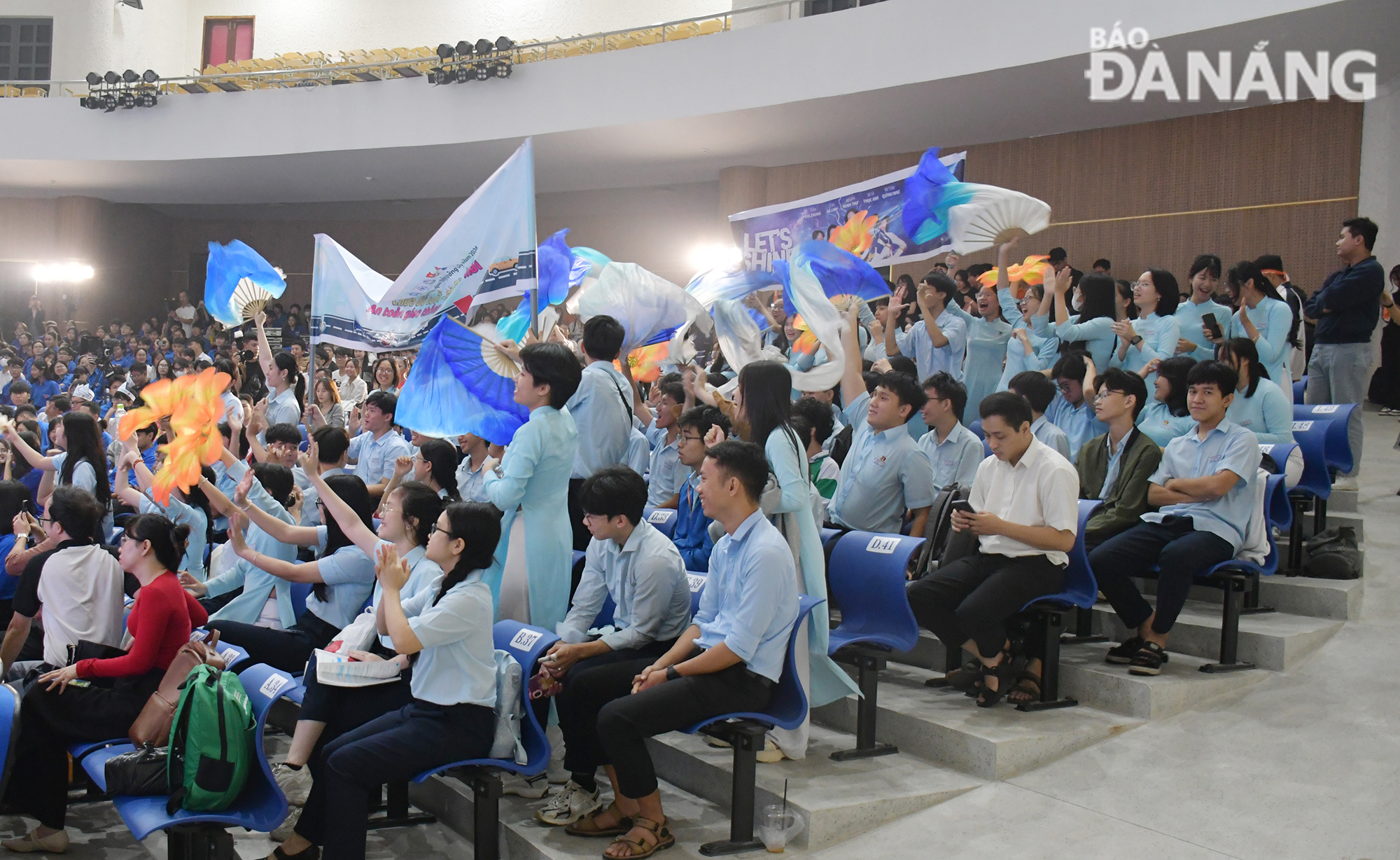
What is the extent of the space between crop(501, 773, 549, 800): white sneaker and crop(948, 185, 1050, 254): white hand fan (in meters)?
3.49

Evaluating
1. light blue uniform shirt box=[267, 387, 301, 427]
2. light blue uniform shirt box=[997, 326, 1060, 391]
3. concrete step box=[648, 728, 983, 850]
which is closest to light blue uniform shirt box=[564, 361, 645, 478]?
concrete step box=[648, 728, 983, 850]

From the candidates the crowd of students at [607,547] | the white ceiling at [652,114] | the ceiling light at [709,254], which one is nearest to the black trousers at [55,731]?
the crowd of students at [607,547]

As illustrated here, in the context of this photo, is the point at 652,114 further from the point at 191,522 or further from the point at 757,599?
the point at 757,599

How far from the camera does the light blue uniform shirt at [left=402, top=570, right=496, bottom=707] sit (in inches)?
127

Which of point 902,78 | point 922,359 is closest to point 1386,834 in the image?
point 922,359

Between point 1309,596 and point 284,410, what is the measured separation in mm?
6088

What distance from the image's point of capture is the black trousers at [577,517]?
4.71 m

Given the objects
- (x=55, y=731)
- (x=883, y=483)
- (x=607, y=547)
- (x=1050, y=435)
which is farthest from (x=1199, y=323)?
(x=55, y=731)

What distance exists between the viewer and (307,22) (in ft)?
61.9

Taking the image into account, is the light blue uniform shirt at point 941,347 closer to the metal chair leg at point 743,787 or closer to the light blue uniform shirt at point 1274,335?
the light blue uniform shirt at point 1274,335

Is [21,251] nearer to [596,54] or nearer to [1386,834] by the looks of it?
[596,54]

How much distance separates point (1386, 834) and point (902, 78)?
8458mm

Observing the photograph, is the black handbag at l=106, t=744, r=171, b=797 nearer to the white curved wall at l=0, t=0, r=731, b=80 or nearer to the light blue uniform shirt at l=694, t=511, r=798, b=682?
the light blue uniform shirt at l=694, t=511, r=798, b=682

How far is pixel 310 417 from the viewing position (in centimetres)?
682
